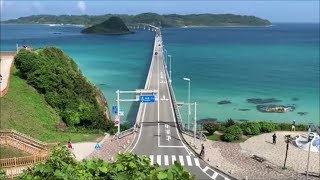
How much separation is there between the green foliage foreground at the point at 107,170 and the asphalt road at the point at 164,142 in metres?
22.6

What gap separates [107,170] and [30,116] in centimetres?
3619

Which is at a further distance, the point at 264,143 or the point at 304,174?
the point at 264,143

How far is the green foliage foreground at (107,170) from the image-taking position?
1205 cm

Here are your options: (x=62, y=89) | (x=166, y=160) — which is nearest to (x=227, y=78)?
(x=62, y=89)

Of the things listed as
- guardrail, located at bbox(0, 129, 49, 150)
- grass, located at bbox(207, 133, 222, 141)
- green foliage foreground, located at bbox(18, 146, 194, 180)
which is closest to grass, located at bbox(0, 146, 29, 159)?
guardrail, located at bbox(0, 129, 49, 150)

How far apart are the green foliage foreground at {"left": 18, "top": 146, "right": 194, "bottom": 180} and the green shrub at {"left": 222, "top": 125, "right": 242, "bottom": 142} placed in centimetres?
3320

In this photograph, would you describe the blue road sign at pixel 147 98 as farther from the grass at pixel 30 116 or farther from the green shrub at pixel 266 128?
the green shrub at pixel 266 128

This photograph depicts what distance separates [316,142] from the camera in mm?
42281

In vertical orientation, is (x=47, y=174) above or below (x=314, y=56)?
above

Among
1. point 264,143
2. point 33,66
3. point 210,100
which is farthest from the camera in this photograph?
point 210,100

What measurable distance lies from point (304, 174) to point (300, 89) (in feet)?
198

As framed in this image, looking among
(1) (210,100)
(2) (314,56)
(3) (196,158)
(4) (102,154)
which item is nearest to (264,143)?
(3) (196,158)

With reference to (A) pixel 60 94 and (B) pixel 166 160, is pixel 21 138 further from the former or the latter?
(A) pixel 60 94

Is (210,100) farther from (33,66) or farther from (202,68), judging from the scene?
(202,68)
